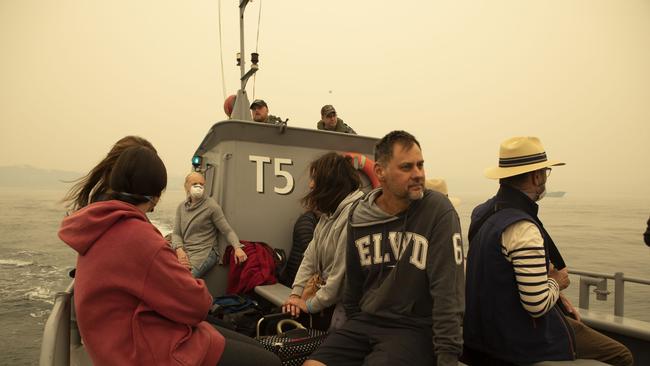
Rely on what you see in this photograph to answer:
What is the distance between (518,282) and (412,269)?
1.40 feet

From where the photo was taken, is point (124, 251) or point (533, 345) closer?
point (124, 251)

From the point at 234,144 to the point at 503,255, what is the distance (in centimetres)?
289

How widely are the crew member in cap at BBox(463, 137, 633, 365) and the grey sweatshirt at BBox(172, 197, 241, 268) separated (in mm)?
2335

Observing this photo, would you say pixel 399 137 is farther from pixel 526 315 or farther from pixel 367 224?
pixel 526 315

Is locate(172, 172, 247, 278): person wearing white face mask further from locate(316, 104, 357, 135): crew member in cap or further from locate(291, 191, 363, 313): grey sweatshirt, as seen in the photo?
locate(316, 104, 357, 135): crew member in cap

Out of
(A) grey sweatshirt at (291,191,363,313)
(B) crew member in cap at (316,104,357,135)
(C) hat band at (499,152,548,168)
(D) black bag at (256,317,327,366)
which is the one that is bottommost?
(D) black bag at (256,317,327,366)

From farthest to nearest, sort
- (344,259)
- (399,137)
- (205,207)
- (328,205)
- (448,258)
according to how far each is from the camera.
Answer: (205,207)
(328,205)
(344,259)
(399,137)
(448,258)

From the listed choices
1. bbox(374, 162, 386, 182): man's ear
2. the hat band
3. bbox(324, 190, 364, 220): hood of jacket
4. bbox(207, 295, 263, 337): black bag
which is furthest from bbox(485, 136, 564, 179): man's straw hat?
bbox(207, 295, 263, 337): black bag

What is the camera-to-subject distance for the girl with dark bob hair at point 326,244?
8.07 feet

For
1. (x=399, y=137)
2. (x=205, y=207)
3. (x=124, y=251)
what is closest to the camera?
(x=124, y=251)

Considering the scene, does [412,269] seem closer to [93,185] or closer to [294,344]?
[294,344]

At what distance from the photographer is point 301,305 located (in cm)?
258

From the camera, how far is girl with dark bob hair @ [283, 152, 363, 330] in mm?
2461

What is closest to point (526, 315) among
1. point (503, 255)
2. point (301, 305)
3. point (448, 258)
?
point (503, 255)
